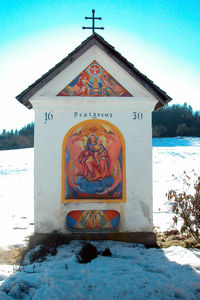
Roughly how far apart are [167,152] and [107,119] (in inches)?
771

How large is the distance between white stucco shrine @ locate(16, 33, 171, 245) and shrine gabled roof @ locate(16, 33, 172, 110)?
23mm

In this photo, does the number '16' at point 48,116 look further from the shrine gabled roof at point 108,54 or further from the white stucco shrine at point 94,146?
the shrine gabled roof at point 108,54

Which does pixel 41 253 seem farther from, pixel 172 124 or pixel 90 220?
pixel 172 124

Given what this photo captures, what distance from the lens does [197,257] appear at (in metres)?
4.85

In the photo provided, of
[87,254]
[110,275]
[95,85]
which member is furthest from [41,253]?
[95,85]

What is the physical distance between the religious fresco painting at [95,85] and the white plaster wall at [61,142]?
135mm

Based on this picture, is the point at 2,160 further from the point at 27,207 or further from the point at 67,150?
the point at 67,150

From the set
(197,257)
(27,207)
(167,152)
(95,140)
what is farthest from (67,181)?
(167,152)

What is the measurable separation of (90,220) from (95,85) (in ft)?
11.0

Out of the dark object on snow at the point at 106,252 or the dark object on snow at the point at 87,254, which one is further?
the dark object on snow at the point at 106,252

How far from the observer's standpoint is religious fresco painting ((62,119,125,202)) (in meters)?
5.87

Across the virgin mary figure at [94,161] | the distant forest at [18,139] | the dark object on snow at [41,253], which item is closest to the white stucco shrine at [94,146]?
the virgin mary figure at [94,161]

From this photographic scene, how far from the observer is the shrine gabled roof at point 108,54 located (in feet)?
19.2

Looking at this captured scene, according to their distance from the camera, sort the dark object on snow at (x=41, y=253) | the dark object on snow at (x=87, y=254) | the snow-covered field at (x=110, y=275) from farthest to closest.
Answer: the dark object on snow at (x=41, y=253), the dark object on snow at (x=87, y=254), the snow-covered field at (x=110, y=275)
